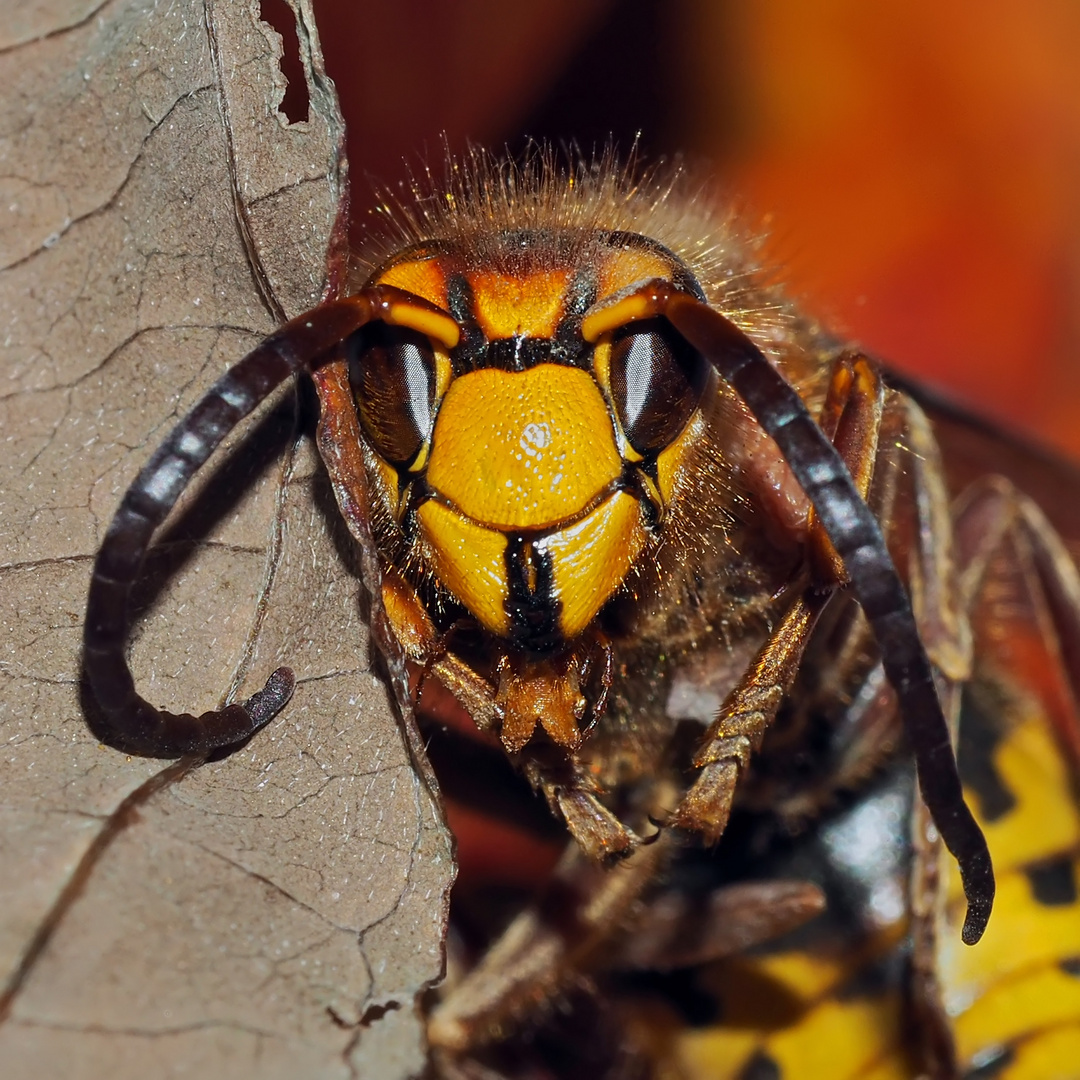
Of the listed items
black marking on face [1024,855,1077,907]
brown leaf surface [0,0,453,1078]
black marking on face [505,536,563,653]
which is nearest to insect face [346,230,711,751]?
black marking on face [505,536,563,653]

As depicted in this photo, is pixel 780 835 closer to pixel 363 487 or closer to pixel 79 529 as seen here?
pixel 363 487

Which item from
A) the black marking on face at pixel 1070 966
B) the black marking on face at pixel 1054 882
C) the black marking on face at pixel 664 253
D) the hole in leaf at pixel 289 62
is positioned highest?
the hole in leaf at pixel 289 62

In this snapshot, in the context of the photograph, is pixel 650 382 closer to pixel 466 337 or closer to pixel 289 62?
pixel 466 337

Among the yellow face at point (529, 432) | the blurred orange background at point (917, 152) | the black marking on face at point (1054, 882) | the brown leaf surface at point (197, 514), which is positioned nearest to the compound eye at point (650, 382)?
the yellow face at point (529, 432)

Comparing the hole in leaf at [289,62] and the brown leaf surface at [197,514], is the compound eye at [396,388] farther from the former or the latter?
the hole in leaf at [289,62]

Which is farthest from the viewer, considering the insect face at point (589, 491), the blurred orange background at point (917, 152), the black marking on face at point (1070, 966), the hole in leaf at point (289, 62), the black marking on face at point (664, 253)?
the blurred orange background at point (917, 152)

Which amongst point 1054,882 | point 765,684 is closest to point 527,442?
point 765,684

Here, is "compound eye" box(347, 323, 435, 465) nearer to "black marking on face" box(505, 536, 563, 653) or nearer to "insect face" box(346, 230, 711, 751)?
"insect face" box(346, 230, 711, 751)
